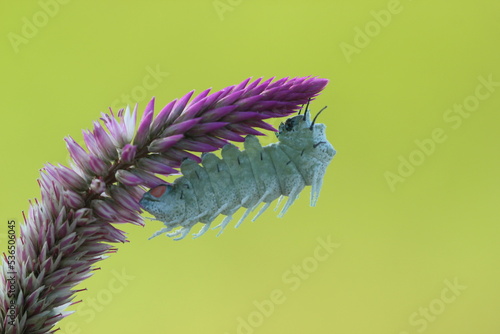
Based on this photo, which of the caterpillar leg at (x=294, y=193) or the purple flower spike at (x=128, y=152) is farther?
the caterpillar leg at (x=294, y=193)

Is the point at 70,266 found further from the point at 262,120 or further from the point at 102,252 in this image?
the point at 262,120

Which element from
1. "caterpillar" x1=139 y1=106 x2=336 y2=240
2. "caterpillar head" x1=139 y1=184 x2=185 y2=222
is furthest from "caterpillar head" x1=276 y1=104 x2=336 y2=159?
"caterpillar head" x1=139 y1=184 x2=185 y2=222

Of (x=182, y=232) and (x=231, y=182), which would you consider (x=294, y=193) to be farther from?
(x=182, y=232)

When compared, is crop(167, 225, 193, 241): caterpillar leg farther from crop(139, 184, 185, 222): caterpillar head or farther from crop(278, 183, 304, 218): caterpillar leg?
crop(278, 183, 304, 218): caterpillar leg

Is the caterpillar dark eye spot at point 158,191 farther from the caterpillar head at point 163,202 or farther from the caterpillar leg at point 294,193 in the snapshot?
the caterpillar leg at point 294,193

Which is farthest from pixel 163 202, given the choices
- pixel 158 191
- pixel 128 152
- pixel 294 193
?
pixel 294 193

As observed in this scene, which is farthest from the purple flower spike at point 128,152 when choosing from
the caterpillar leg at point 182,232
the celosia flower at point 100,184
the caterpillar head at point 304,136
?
the caterpillar head at point 304,136
